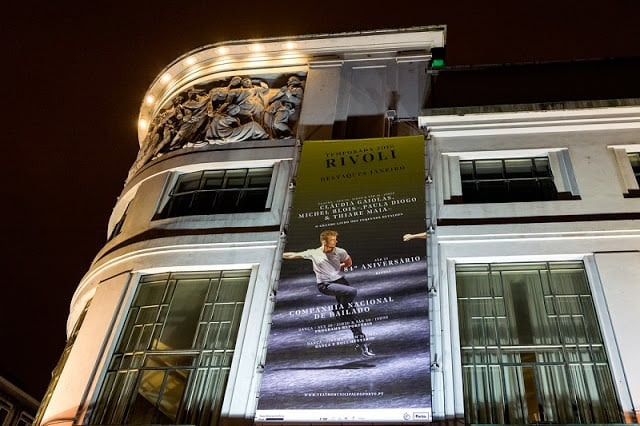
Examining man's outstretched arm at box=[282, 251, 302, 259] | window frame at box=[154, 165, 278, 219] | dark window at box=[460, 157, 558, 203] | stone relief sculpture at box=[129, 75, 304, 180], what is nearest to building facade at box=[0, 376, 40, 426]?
stone relief sculpture at box=[129, 75, 304, 180]

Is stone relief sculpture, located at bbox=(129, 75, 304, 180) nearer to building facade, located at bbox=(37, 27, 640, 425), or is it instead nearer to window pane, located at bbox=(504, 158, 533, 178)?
building facade, located at bbox=(37, 27, 640, 425)

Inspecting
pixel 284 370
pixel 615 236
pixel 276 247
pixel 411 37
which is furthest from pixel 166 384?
pixel 411 37

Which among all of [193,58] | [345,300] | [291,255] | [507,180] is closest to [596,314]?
[507,180]

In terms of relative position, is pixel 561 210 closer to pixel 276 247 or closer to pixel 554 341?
pixel 554 341

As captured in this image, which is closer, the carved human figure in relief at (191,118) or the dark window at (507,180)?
the dark window at (507,180)

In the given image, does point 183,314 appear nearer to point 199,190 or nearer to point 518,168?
point 199,190

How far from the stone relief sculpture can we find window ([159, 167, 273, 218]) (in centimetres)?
110

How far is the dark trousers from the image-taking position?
403 inches

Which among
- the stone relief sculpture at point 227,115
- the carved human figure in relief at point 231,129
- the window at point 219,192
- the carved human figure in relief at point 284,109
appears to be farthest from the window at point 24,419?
the carved human figure in relief at point 284,109

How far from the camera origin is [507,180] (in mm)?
13742

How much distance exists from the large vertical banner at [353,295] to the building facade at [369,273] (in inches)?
1.3

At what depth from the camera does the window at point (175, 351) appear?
35.3ft

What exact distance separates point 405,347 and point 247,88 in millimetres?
10077

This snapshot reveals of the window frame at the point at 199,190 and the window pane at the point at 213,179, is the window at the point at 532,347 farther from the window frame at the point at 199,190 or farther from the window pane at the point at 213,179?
the window pane at the point at 213,179
